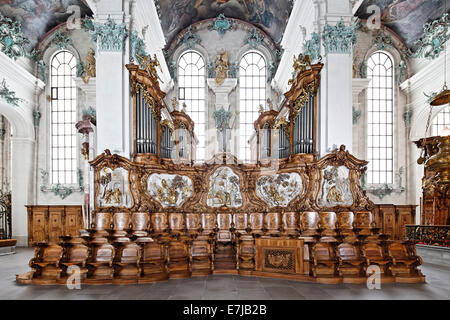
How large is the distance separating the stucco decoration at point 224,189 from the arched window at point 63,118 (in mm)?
10047

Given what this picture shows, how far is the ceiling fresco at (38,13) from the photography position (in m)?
14.6

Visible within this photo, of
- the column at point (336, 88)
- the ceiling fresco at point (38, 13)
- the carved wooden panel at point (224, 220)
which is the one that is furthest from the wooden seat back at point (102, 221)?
the ceiling fresco at point (38, 13)

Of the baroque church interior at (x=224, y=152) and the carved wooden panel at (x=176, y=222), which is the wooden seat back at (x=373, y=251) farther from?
the carved wooden panel at (x=176, y=222)

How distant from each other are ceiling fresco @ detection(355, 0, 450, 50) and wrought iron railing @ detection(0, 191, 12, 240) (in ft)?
62.2

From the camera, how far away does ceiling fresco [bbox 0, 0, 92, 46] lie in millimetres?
14602

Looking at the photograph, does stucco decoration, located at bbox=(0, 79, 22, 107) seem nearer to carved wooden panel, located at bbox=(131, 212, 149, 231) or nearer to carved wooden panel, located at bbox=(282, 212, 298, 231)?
carved wooden panel, located at bbox=(131, 212, 149, 231)

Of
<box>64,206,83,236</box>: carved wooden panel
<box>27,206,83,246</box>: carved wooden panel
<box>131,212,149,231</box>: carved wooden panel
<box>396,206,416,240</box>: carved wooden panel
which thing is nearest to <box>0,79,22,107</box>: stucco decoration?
<box>27,206,83,246</box>: carved wooden panel

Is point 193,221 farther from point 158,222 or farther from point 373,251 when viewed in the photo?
point 373,251

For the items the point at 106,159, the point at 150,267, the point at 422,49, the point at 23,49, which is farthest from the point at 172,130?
the point at 422,49

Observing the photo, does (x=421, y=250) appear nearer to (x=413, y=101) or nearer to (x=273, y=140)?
(x=273, y=140)

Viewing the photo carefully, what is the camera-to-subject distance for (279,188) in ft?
31.7

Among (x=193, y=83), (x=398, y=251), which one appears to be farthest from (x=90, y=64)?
(x=398, y=251)

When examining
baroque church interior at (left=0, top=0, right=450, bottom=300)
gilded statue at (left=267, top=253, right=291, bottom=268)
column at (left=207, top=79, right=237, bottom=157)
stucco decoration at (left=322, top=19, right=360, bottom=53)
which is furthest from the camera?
column at (left=207, top=79, right=237, bottom=157)

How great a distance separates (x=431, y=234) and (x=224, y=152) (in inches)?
284
